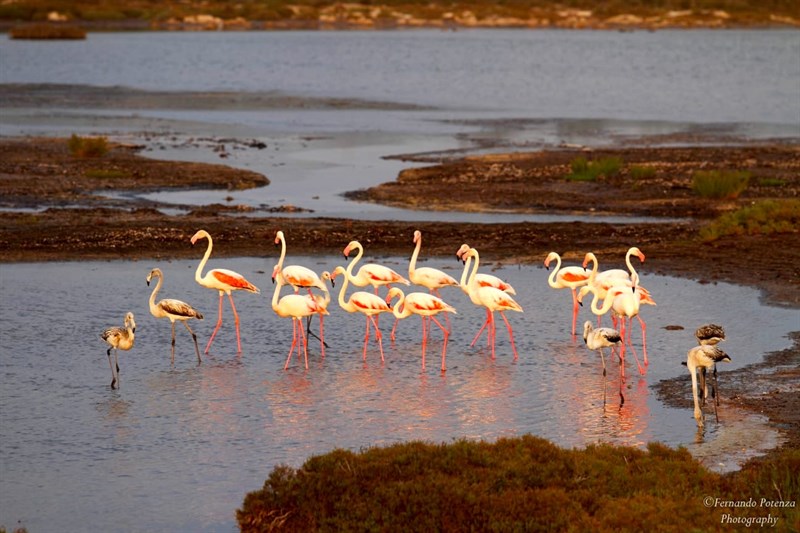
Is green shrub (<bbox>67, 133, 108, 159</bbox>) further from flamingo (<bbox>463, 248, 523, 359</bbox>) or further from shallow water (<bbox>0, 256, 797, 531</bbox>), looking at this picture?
flamingo (<bbox>463, 248, 523, 359</bbox>)

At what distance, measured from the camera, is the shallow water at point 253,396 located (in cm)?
1075

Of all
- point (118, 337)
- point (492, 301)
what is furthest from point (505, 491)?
point (492, 301)

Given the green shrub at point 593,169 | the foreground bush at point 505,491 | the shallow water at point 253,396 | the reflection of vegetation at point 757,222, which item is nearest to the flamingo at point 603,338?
the shallow water at point 253,396

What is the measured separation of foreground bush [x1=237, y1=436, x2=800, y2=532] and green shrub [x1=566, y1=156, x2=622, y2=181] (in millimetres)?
18563

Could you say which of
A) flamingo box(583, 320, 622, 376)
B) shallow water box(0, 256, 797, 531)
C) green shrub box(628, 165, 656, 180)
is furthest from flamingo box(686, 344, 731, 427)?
green shrub box(628, 165, 656, 180)

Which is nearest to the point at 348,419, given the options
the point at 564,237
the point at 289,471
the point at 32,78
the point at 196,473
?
the point at 196,473

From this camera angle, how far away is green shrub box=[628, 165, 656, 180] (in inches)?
1102

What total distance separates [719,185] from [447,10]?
359 feet

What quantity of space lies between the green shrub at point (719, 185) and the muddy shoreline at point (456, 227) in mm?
267

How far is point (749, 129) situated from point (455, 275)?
24376 millimetres

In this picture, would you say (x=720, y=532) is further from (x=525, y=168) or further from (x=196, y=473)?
(x=525, y=168)

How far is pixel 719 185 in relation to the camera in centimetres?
2539

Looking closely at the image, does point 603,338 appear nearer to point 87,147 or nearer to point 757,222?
point 757,222

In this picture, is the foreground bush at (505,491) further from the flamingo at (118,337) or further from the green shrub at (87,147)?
the green shrub at (87,147)
